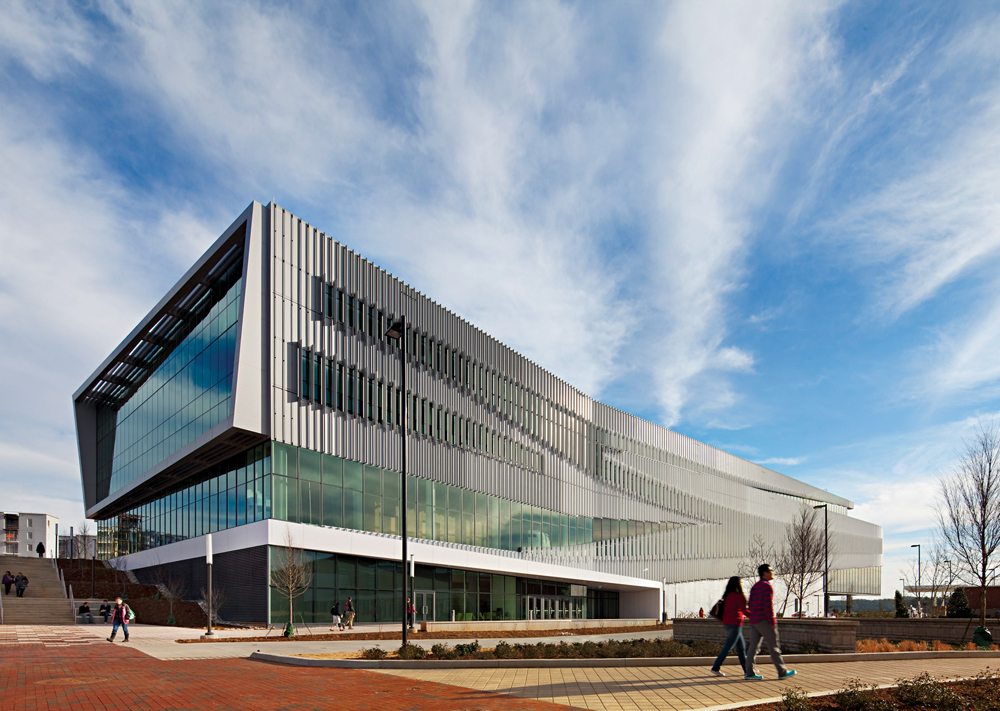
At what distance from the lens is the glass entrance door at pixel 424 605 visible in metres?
39.6

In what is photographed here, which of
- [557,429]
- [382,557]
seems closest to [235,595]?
[382,557]

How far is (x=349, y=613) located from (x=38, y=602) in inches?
651

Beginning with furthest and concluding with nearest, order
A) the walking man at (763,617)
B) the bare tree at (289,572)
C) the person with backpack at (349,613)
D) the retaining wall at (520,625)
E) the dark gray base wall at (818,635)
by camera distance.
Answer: the retaining wall at (520,625) < the person with backpack at (349,613) < the bare tree at (289,572) < the dark gray base wall at (818,635) < the walking man at (763,617)

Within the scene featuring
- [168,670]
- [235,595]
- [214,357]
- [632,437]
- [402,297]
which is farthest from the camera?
[632,437]

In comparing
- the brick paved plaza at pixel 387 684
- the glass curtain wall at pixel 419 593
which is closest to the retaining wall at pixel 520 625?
the glass curtain wall at pixel 419 593

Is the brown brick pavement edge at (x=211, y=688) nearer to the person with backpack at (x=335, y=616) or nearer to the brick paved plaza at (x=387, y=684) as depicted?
the brick paved plaza at (x=387, y=684)

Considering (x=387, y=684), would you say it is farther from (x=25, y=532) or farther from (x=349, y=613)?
(x=25, y=532)

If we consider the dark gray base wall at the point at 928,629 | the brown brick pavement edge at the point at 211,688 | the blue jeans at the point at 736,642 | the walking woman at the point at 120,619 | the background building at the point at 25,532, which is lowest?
the background building at the point at 25,532

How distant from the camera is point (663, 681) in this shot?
12352 millimetres

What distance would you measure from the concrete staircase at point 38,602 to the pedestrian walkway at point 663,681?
28595 millimetres

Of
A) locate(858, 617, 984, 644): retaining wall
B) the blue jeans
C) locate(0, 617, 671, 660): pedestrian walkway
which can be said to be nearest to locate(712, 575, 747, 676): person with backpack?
the blue jeans

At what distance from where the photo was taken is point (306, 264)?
3531 cm

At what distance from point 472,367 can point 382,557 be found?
45.4 ft

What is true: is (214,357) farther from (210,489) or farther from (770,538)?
(770,538)
